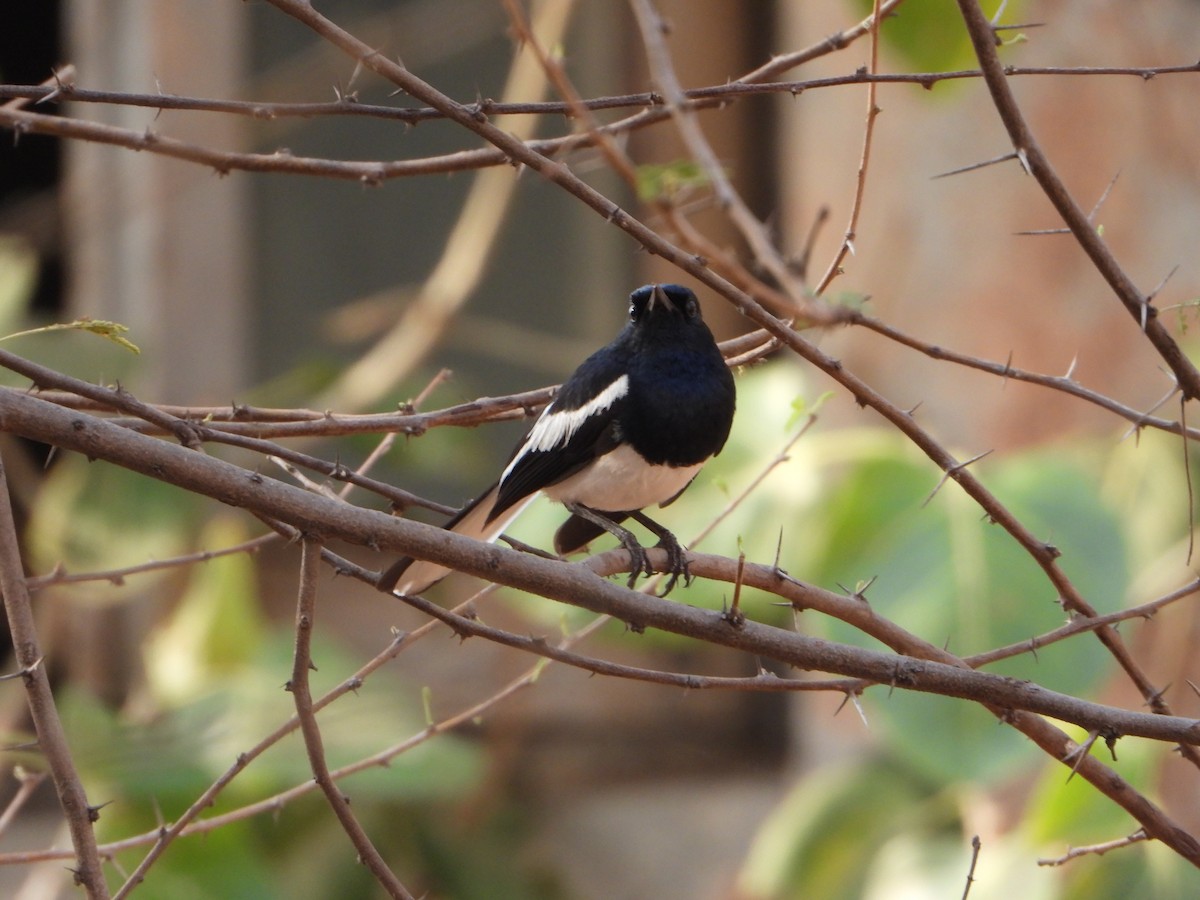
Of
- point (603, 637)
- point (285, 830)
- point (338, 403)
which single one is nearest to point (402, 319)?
point (338, 403)

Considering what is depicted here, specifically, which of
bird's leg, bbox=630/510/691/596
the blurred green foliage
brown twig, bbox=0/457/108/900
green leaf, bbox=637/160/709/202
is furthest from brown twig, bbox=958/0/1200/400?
the blurred green foliage

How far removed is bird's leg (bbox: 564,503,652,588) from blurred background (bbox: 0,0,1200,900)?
853mm

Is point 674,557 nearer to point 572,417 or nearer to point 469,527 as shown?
point 572,417

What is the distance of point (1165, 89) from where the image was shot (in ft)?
15.3

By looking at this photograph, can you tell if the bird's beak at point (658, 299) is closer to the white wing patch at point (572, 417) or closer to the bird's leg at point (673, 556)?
the white wing patch at point (572, 417)

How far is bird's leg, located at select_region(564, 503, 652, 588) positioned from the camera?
2232 millimetres

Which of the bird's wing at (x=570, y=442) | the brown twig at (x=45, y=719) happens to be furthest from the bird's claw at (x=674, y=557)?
the brown twig at (x=45, y=719)

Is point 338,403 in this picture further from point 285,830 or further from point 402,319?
point 285,830

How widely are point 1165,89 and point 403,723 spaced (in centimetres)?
311

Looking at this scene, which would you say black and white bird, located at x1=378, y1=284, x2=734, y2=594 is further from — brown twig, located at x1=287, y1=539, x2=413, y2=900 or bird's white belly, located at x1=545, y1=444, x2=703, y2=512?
brown twig, located at x1=287, y1=539, x2=413, y2=900

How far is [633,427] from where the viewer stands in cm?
241

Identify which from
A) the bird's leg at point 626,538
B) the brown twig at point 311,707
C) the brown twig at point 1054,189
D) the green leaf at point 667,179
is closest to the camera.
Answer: the green leaf at point 667,179

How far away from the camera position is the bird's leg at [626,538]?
2232 millimetres

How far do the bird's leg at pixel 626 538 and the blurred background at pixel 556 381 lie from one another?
2.80 ft
